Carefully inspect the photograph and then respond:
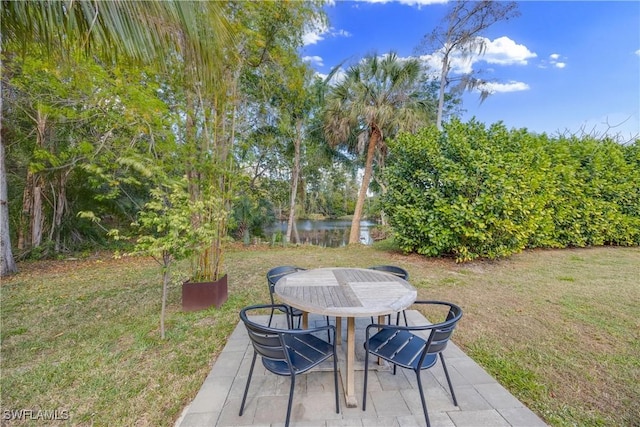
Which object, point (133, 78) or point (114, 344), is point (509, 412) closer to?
point (114, 344)

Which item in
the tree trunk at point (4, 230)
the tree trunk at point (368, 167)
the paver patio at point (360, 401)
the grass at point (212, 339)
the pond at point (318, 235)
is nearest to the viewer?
the paver patio at point (360, 401)

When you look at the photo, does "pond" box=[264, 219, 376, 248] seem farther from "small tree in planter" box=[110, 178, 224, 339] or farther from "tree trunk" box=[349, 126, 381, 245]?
"small tree in planter" box=[110, 178, 224, 339]

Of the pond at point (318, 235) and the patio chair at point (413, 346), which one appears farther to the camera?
the pond at point (318, 235)

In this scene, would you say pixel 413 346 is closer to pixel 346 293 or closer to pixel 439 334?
pixel 439 334

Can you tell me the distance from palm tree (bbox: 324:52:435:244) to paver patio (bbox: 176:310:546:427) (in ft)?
21.7

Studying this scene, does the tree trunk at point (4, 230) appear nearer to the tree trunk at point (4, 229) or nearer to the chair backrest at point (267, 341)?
the tree trunk at point (4, 229)

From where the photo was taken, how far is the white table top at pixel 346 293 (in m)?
1.60

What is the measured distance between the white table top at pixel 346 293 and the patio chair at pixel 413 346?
0.14m

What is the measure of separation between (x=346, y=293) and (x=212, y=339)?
1590mm

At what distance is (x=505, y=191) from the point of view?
4.95 m

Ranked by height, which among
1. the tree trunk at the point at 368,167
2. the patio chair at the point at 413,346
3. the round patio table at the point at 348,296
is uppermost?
the tree trunk at the point at 368,167

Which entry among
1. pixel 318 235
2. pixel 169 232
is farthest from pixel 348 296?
pixel 318 235

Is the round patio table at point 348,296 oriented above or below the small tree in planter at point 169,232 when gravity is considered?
below

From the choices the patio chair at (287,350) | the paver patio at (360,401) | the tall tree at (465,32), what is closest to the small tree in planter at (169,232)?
the paver patio at (360,401)
